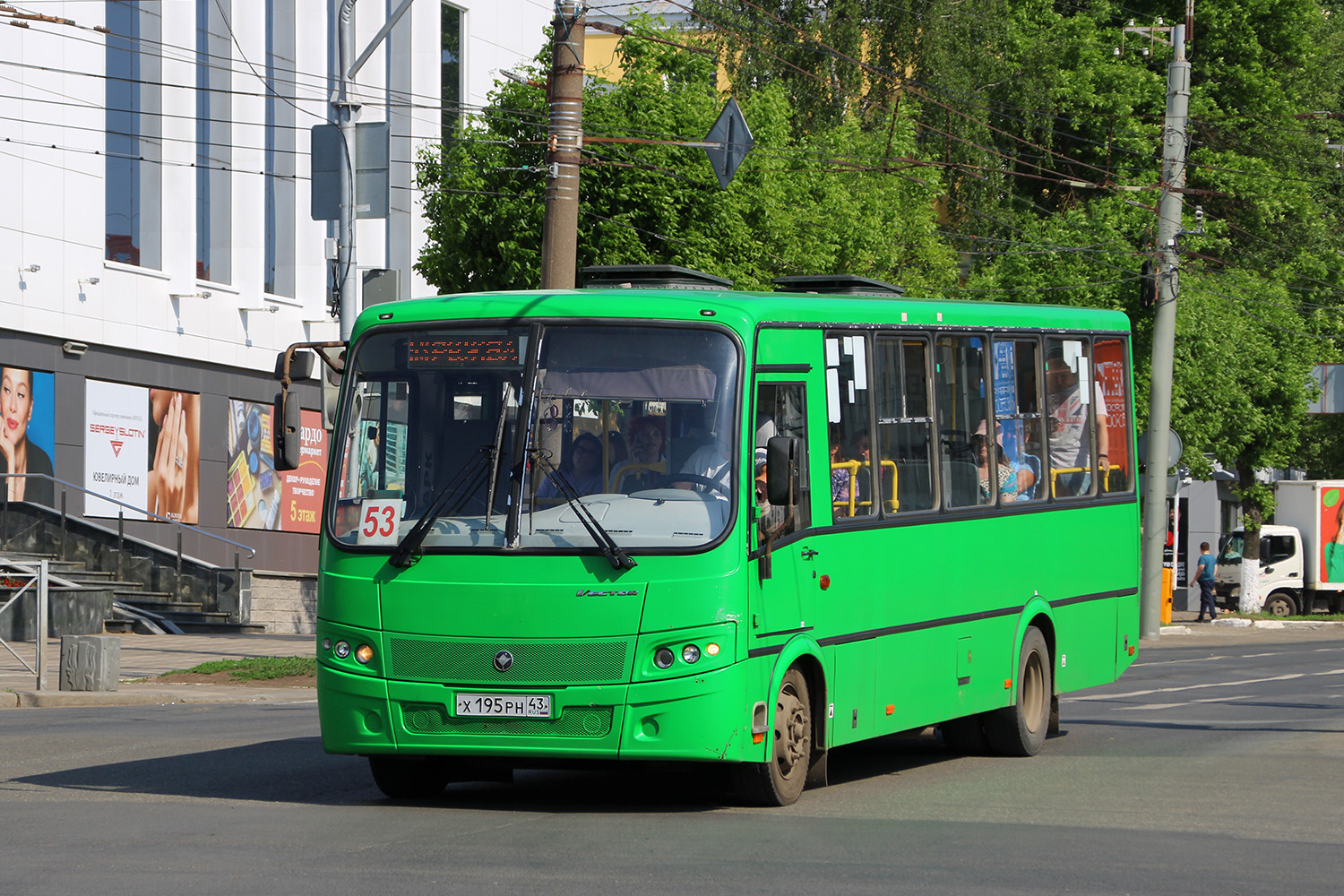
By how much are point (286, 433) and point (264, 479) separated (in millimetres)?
27283

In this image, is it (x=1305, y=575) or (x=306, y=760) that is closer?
(x=306, y=760)

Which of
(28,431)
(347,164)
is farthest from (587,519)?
(28,431)

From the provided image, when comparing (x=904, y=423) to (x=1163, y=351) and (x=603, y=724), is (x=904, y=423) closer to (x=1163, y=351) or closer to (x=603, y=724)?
(x=603, y=724)

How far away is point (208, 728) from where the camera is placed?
15547 mm

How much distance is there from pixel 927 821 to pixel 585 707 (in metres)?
1.81

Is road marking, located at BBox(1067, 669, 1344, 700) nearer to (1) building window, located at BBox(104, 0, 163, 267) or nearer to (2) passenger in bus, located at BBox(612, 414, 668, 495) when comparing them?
(2) passenger in bus, located at BBox(612, 414, 668, 495)

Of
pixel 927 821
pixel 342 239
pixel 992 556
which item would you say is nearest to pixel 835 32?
pixel 342 239

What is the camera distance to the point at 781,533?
10.4m

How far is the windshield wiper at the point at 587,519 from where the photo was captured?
32.3 ft

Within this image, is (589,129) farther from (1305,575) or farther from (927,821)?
(1305,575)

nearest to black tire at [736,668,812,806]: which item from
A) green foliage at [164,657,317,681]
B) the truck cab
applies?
green foliage at [164,657,317,681]

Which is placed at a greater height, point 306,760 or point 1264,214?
point 1264,214

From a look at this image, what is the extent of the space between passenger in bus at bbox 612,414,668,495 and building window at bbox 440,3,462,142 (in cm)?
3221

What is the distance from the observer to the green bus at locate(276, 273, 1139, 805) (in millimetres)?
9812
